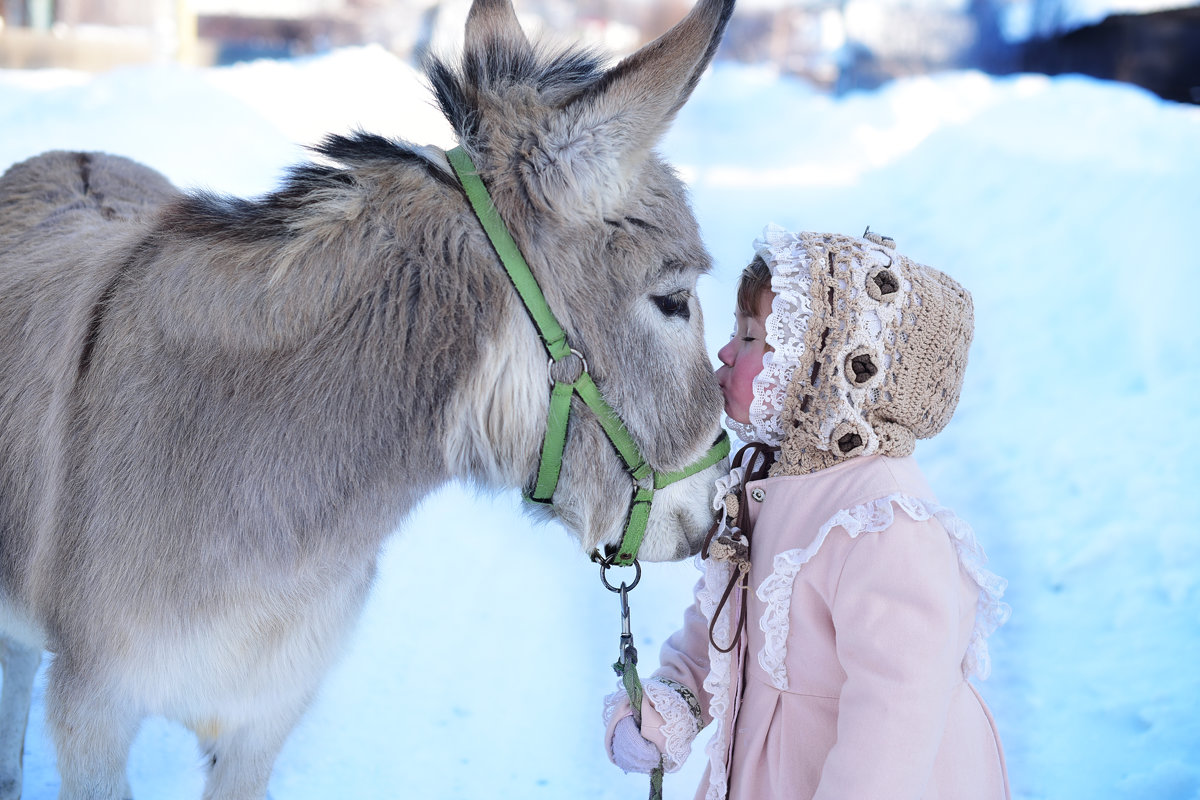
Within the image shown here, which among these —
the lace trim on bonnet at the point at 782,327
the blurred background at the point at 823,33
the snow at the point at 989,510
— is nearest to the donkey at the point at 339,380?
the lace trim on bonnet at the point at 782,327

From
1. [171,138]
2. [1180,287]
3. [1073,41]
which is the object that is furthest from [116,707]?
[1073,41]

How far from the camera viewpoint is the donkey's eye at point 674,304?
1.65m

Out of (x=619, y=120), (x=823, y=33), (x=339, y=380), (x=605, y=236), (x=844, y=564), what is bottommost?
(x=844, y=564)

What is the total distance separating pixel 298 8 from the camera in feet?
31.6

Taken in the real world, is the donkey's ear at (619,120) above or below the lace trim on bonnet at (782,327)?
above

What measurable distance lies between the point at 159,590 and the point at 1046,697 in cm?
279

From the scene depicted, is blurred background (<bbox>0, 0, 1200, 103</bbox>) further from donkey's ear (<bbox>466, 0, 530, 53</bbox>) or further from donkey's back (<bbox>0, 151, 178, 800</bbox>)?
donkey's back (<bbox>0, 151, 178, 800</bbox>)

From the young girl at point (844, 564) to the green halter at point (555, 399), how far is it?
0.17 m

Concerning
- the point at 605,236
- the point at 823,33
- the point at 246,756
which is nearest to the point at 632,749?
the point at 246,756

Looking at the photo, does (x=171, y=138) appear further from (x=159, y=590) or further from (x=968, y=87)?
(x=968, y=87)

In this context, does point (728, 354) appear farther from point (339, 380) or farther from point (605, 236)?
point (339, 380)

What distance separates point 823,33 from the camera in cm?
1317

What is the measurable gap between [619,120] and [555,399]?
1.66 feet

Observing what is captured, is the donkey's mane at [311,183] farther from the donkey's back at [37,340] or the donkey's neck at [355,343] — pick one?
the donkey's back at [37,340]
